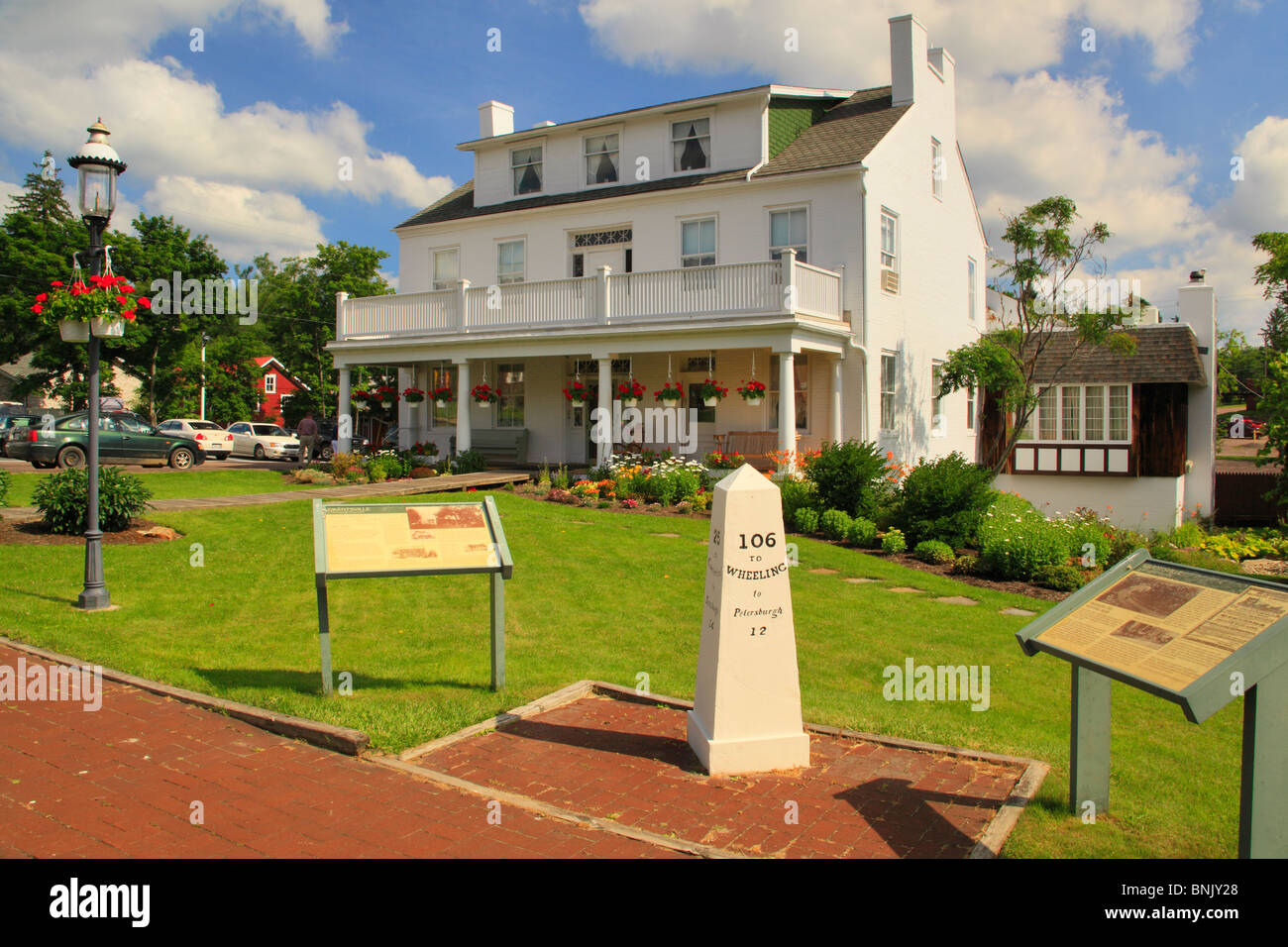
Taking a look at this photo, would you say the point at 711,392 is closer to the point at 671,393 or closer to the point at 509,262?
the point at 671,393

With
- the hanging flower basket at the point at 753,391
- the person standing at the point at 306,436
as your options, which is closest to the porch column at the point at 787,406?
the hanging flower basket at the point at 753,391

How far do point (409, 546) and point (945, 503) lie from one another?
11021 millimetres

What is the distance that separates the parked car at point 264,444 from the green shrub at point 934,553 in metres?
30.0

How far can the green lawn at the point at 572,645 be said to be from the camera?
18.8ft

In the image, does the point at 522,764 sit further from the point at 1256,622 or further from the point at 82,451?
the point at 82,451

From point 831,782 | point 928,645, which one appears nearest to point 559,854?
point 831,782

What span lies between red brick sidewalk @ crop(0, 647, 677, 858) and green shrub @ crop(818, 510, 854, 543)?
38.0 feet

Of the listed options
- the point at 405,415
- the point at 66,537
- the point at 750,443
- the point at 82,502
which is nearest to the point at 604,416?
the point at 750,443

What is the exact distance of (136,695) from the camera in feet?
21.2

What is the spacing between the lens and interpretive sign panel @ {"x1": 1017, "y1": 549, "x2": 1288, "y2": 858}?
3.71 metres

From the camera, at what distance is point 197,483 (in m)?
20.0

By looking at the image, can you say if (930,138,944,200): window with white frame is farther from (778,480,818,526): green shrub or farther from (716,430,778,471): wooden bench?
(778,480,818,526): green shrub

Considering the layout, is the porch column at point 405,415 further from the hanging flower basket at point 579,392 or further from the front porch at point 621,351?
the hanging flower basket at point 579,392
